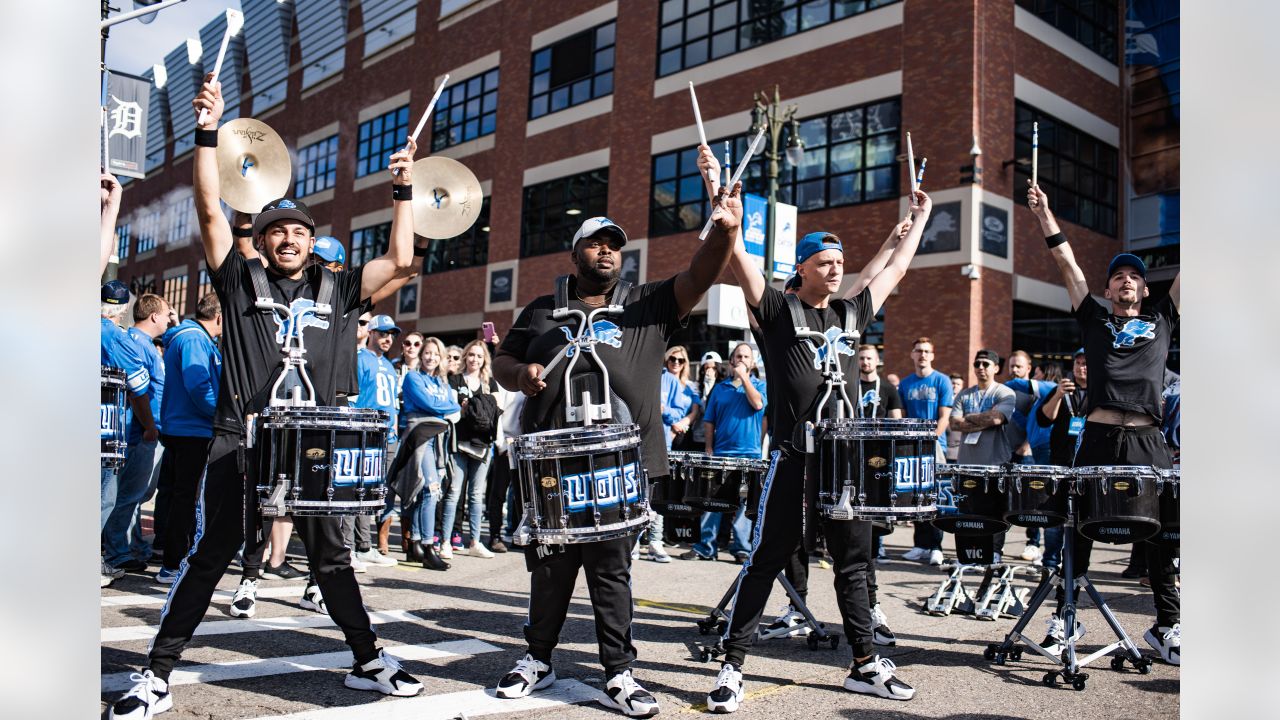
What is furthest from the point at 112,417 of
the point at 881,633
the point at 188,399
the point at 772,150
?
the point at 772,150

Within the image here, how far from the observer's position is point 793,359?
15.9 ft

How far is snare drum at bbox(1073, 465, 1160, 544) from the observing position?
498 centimetres

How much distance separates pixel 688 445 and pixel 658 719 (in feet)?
22.2

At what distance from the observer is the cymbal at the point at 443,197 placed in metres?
5.74

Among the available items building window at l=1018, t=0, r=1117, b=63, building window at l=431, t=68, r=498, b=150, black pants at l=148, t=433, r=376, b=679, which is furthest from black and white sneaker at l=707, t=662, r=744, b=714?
building window at l=431, t=68, r=498, b=150

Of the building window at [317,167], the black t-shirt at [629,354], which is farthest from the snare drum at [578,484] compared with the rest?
the building window at [317,167]

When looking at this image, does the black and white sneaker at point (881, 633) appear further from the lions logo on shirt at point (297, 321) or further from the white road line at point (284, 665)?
the lions logo on shirt at point (297, 321)

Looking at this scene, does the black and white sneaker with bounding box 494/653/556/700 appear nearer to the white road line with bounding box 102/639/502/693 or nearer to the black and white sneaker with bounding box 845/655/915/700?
the white road line with bounding box 102/639/502/693

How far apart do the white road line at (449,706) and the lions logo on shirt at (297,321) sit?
5.42 feet

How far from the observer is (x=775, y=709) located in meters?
4.38

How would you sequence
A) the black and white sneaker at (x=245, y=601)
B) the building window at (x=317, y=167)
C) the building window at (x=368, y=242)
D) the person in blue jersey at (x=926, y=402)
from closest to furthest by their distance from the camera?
the black and white sneaker at (x=245, y=601)
the person in blue jersey at (x=926, y=402)
the building window at (x=368, y=242)
the building window at (x=317, y=167)

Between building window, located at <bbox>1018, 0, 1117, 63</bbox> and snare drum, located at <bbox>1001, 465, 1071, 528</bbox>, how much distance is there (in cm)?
1697

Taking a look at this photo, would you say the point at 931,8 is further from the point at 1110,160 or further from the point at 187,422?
the point at 187,422
